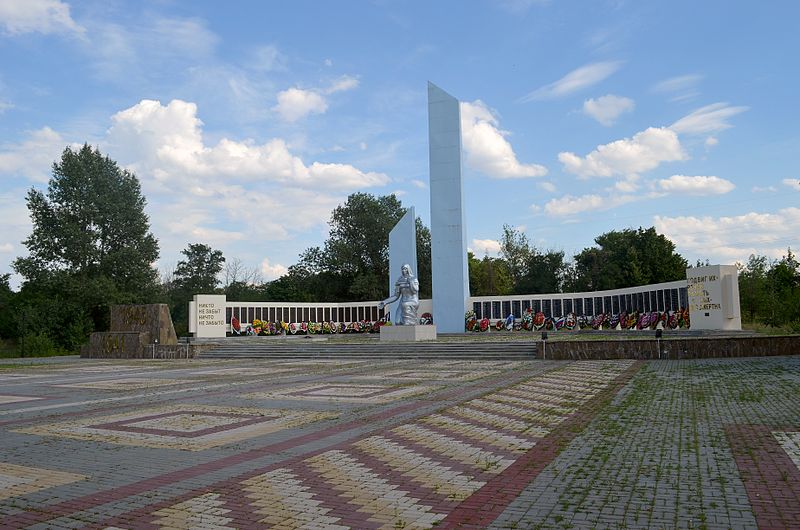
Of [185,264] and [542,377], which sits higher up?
[185,264]

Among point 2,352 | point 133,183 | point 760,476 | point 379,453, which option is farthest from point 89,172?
point 760,476

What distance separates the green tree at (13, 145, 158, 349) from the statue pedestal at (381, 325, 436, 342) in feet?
60.6

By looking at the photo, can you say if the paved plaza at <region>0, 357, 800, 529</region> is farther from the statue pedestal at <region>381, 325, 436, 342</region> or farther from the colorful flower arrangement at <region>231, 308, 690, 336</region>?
the colorful flower arrangement at <region>231, 308, 690, 336</region>

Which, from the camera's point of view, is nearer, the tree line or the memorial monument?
the memorial monument

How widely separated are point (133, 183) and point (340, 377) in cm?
3240

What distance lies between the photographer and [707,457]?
224 inches

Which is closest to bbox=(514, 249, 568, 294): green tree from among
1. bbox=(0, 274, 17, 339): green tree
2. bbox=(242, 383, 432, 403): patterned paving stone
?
bbox=(0, 274, 17, 339): green tree

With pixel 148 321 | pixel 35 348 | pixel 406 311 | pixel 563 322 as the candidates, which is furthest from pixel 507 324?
pixel 35 348

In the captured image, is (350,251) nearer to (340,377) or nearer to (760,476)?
(340,377)

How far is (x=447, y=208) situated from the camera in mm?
36531

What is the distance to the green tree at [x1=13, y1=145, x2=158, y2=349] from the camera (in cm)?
3675

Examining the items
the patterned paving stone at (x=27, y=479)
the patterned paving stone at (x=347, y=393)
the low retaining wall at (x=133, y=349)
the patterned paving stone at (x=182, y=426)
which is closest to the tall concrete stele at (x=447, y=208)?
the low retaining wall at (x=133, y=349)

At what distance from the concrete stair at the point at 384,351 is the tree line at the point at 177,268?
33.4 feet

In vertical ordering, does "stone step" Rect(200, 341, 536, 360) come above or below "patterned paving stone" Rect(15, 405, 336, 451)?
below
